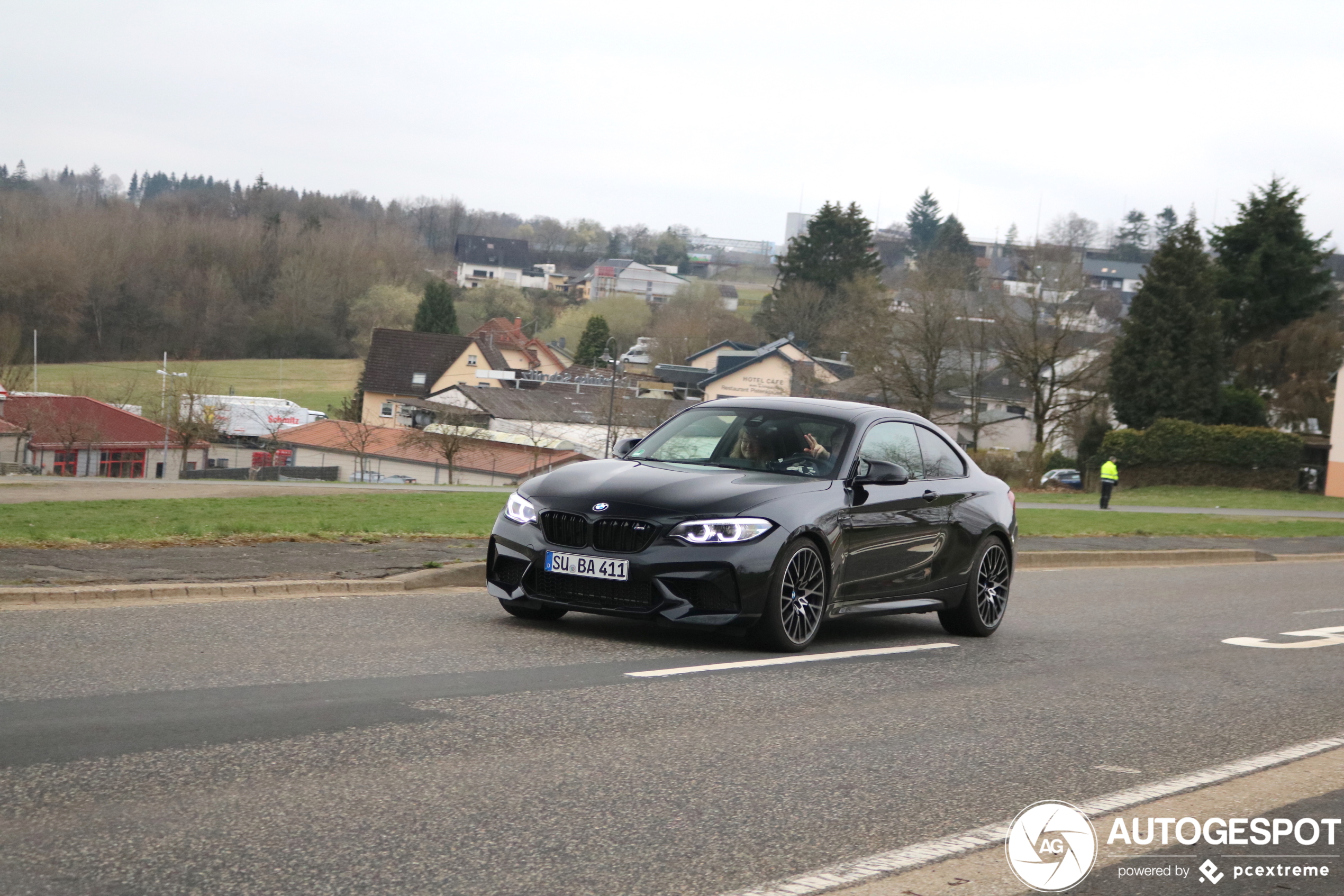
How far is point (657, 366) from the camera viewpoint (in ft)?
362

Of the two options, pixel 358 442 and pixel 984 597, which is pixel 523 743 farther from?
pixel 358 442

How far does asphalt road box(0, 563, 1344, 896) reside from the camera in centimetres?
450

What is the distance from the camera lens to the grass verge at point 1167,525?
1103 inches

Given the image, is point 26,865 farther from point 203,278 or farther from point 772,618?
point 203,278

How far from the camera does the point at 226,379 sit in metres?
110

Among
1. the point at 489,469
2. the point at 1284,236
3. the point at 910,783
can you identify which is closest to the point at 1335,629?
the point at 910,783

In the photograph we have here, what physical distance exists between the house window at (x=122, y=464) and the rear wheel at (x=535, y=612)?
5829cm

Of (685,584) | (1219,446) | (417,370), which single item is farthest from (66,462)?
(685,584)

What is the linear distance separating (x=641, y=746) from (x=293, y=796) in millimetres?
1726

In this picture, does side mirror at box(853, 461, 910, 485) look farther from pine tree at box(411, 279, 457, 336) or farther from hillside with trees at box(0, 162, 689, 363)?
pine tree at box(411, 279, 457, 336)

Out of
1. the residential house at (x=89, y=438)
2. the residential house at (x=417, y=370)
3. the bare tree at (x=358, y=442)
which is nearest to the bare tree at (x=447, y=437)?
the bare tree at (x=358, y=442)

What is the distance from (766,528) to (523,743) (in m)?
3.14

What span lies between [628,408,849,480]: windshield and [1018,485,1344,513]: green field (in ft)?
118

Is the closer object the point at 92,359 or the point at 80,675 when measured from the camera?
the point at 80,675
